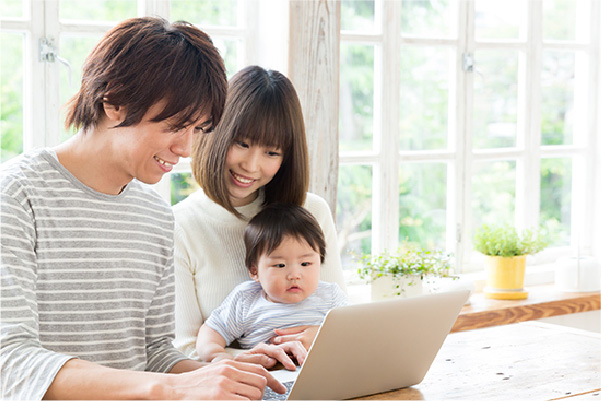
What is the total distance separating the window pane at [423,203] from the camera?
3332 millimetres

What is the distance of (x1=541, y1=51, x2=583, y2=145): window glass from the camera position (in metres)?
→ 3.71

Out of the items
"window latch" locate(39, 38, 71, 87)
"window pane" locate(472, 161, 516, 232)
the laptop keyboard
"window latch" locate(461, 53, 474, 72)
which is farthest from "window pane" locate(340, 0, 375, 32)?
the laptop keyboard

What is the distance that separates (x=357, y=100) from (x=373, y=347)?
6.92 feet

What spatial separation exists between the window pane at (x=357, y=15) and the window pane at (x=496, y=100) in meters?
0.53

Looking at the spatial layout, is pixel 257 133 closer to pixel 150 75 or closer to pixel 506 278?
pixel 150 75

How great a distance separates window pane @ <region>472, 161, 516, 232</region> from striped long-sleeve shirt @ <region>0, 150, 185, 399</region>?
2.13m

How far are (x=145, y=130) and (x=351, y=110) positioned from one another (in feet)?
6.71

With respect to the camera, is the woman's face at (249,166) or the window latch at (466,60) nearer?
the woman's face at (249,166)

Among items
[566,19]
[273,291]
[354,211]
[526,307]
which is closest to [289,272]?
[273,291]

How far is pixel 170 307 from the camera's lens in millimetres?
1674

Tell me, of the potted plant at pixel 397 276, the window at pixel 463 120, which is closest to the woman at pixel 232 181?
the potted plant at pixel 397 276

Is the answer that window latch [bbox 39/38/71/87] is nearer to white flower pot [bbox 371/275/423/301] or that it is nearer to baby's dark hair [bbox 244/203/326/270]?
baby's dark hair [bbox 244/203/326/270]

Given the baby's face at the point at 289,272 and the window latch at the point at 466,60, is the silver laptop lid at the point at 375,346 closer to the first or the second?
the baby's face at the point at 289,272

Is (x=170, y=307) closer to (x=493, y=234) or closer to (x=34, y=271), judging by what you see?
(x=34, y=271)
